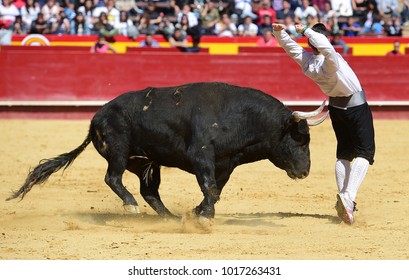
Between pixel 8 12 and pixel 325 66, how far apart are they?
11.2 m

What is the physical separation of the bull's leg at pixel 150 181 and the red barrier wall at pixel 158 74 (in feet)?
24.8

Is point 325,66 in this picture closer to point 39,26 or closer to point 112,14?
point 112,14

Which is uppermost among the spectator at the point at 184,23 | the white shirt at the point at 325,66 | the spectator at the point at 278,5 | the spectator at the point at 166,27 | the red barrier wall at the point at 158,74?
the white shirt at the point at 325,66

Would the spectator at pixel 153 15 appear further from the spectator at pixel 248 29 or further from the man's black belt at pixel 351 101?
the man's black belt at pixel 351 101

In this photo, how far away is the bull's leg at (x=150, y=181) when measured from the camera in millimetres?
8086

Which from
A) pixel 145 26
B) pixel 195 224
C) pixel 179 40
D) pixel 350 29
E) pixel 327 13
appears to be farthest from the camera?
pixel 350 29

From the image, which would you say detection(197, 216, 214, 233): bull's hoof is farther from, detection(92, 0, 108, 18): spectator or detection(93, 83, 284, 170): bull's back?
detection(92, 0, 108, 18): spectator

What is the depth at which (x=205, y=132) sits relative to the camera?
24.6ft

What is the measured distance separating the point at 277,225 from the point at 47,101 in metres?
8.37

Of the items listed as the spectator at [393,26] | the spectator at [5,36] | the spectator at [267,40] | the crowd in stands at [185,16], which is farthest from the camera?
the spectator at [393,26]

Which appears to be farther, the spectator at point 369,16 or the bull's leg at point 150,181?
the spectator at point 369,16

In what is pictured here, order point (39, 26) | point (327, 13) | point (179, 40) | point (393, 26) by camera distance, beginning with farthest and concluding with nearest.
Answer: point (393, 26) < point (327, 13) < point (39, 26) < point (179, 40)

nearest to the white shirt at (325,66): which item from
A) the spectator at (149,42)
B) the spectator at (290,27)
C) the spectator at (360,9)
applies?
the spectator at (149,42)

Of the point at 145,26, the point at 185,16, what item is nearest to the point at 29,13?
the point at 145,26
